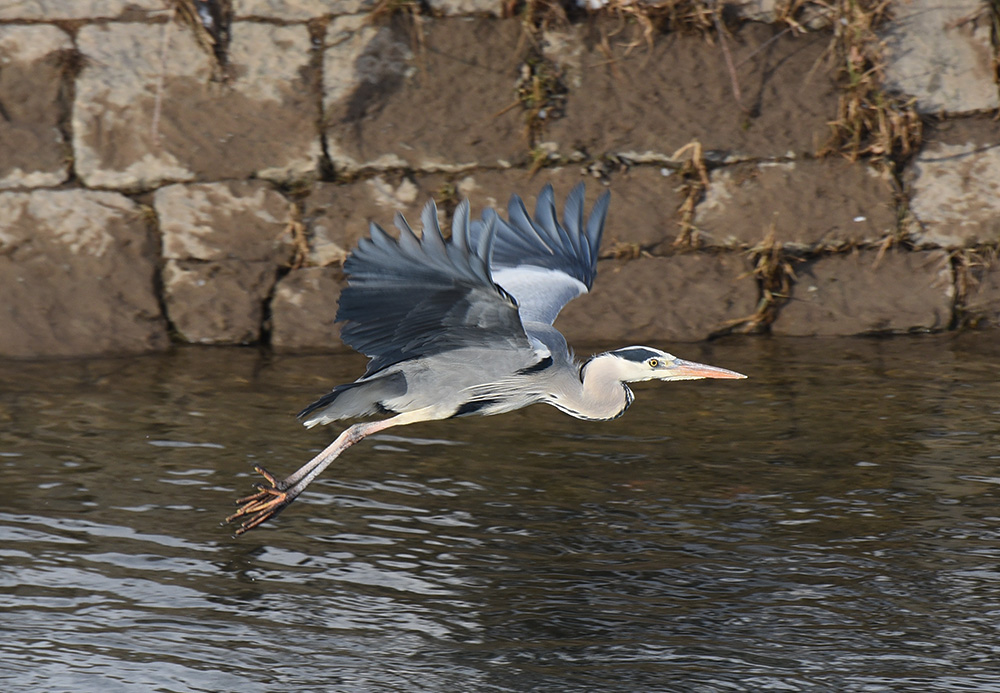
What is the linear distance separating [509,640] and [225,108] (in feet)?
10.4

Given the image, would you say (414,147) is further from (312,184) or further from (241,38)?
(241,38)

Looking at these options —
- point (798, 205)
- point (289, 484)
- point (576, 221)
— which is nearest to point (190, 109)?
point (576, 221)

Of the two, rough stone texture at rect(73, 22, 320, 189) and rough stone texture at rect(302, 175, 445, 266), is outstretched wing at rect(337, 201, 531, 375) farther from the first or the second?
rough stone texture at rect(73, 22, 320, 189)

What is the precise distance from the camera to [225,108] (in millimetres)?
5570

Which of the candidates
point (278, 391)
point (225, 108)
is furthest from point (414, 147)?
point (278, 391)

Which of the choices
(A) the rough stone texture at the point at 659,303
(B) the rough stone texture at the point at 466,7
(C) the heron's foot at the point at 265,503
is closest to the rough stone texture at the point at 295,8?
(B) the rough stone texture at the point at 466,7

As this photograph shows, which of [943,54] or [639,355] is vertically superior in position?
[943,54]

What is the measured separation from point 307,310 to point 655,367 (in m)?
2.10

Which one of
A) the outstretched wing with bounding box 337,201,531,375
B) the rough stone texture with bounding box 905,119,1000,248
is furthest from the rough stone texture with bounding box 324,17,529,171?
the outstretched wing with bounding box 337,201,531,375

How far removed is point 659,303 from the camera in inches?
221

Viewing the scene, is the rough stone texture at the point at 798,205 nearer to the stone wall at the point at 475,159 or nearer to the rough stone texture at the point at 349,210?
the stone wall at the point at 475,159

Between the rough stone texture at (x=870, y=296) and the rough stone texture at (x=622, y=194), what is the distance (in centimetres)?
61

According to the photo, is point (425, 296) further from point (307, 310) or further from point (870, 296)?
point (870, 296)

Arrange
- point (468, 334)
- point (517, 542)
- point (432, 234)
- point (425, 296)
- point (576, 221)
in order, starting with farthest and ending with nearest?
point (576, 221), point (517, 542), point (468, 334), point (425, 296), point (432, 234)
